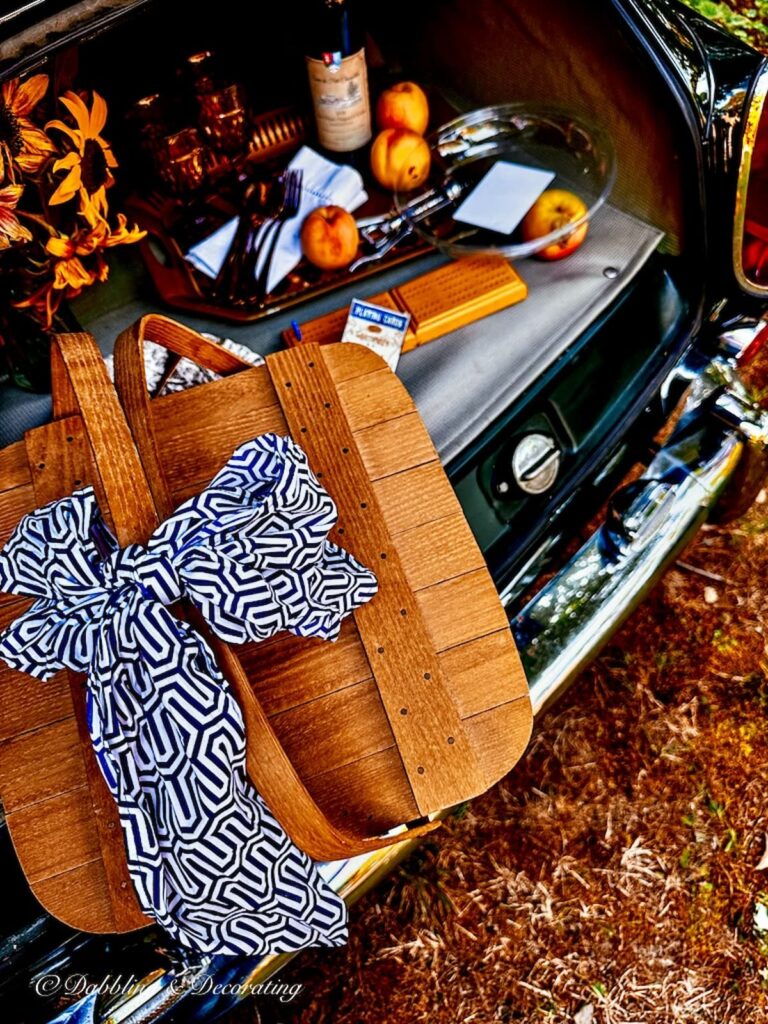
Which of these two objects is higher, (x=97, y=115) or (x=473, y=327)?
(x=97, y=115)

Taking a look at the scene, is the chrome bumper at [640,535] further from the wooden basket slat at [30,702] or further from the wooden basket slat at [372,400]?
the wooden basket slat at [30,702]

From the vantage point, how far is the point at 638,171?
138 centimetres

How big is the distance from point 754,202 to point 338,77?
737 millimetres

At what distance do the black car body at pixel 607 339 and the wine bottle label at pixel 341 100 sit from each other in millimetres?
214

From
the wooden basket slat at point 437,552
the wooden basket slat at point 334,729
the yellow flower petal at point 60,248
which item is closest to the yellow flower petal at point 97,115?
the yellow flower petal at point 60,248

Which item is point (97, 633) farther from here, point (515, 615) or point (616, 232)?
point (616, 232)

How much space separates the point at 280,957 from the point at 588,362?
99cm

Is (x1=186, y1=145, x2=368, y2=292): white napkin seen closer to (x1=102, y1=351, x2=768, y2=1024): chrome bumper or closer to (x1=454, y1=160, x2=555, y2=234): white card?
(x1=454, y1=160, x2=555, y2=234): white card

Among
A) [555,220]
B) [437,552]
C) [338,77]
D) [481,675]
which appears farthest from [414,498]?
[338,77]

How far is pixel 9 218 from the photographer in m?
0.95

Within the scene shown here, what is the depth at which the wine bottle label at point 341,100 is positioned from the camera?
4.64 ft

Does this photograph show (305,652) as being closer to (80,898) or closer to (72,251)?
(80,898)

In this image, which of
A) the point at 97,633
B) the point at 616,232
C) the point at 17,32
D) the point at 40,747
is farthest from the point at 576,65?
the point at 40,747

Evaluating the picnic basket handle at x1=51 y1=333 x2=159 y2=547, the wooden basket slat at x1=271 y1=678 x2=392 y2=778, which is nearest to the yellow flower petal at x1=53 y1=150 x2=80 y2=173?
the picnic basket handle at x1=51 y1=333 x2=159 y2=547
